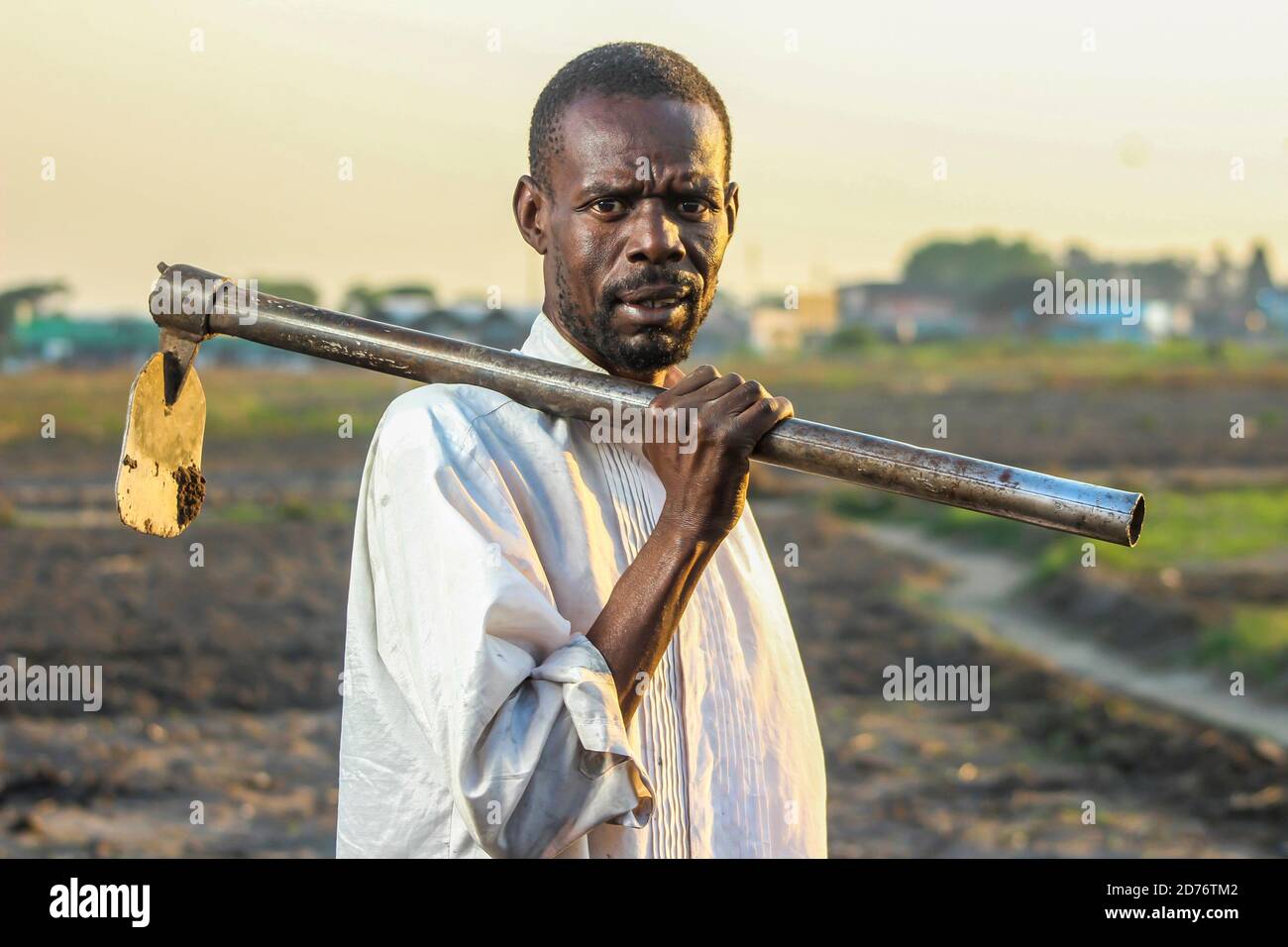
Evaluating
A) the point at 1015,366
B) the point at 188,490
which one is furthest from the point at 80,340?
the point at 188,490

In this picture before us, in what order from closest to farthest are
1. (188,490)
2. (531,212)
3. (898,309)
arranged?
(531,212), (188,490), (898,309)

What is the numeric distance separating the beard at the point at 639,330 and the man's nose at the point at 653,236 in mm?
22

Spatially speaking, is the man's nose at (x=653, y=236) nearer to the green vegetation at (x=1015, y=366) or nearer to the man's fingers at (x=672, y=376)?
the man's fingers at (x=672, y=376)

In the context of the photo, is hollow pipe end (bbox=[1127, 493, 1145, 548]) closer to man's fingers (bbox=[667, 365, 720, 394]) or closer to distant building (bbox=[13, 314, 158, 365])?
man's fingers (bbox=[667, 365, 720, 394])

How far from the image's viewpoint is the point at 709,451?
1826 mm

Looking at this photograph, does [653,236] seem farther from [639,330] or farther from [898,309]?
[898,309]

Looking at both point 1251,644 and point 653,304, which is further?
point 1251,644

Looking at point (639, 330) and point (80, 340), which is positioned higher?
point (80, 340)

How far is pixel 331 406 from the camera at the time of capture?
33000 millimetres

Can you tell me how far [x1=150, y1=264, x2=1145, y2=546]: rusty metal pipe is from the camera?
189 centimetres

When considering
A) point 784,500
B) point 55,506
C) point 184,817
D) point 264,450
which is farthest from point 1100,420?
point 184,817

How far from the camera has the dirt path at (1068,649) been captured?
8812 mm

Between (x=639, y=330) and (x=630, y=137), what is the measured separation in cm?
24

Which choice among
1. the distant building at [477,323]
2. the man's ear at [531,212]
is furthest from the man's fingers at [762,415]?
the distant building at [477,323]
